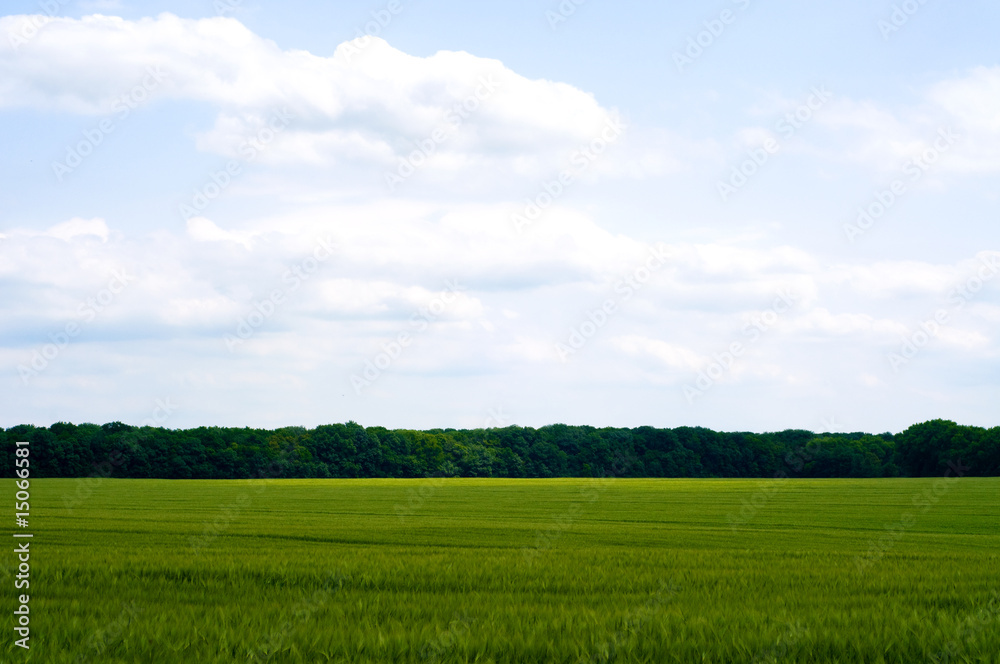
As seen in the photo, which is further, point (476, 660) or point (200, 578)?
point (200, 578)

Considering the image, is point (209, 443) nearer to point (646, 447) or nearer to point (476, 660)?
point (646, 447)

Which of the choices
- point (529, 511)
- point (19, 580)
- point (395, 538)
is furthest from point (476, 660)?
point (529, 511)

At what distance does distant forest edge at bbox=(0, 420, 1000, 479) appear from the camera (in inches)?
4537

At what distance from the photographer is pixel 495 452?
449 feet

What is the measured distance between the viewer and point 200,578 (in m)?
13.9

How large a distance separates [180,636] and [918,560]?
1536 cm

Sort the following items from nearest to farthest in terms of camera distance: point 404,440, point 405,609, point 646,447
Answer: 1. point 405,609
2. point 404,440
3. point 646,447

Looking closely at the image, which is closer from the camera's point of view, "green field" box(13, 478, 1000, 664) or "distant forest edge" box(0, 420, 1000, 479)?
"green field" box(13, 478, 1000, 664)

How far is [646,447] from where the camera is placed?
154 meters

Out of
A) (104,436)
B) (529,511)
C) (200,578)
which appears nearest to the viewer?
(200,578)

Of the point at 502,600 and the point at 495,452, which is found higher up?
the point at 502,600

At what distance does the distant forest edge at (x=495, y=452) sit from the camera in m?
115

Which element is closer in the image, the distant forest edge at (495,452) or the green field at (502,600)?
the green field at (502,600)

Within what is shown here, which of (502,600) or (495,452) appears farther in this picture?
(495,452)
